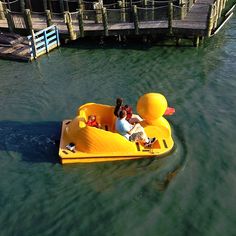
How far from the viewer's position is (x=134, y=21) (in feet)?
68.1

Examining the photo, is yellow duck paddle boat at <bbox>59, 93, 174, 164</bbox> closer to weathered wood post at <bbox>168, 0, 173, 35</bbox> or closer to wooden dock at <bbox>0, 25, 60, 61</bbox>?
wooden dock at <bbox>0, 25, 60, 61</bbox>

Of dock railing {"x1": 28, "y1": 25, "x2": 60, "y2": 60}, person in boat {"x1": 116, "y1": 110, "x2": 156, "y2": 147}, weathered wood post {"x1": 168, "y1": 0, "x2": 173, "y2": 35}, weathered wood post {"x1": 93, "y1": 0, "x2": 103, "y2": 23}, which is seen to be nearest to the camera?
person in boat {"x1": 116, "y1": 110, "x2": 156, "y2": 147}

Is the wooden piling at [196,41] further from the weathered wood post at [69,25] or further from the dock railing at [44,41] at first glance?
the dock railing at [44,41]

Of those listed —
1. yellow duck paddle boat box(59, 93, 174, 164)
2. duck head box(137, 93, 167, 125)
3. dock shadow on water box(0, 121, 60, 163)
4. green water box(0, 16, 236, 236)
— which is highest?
duck head box(137, 93, 167, 125)

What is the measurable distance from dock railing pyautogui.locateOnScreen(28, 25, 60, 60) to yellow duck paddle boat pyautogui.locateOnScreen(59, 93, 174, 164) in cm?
935

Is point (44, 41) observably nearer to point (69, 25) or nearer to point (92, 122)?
point (69, 25)

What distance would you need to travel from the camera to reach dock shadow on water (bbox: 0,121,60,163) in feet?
38.2

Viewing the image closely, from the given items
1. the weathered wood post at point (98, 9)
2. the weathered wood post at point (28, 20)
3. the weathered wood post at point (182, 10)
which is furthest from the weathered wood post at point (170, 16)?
the weathered wood post at point (28, 20)

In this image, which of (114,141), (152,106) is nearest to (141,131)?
(152,106)

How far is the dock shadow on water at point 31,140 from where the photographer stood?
11.6 metres

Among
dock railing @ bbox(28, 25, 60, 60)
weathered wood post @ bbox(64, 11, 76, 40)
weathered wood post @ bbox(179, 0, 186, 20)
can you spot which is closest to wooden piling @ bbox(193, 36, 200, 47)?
weathered wood post @ bbox(179, 0, 186, 20)

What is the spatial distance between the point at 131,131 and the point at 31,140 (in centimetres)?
364

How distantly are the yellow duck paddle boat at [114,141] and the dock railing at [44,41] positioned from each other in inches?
368

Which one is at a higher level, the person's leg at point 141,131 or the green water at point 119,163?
the person's leg at point 141,131
